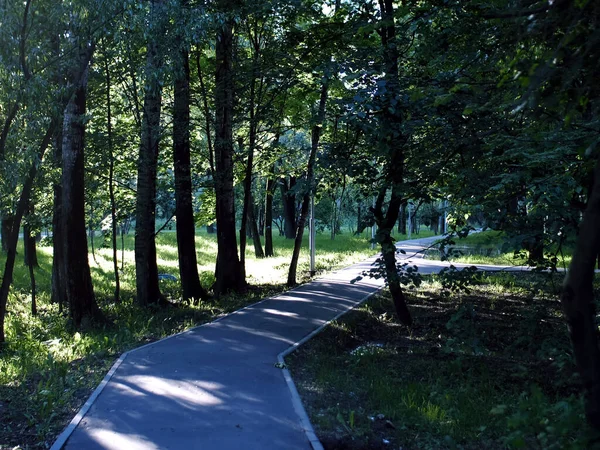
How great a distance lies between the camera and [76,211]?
10711 mm

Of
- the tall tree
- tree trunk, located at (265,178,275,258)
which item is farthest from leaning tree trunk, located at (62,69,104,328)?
tree trunk, located at (265,178,275,258)

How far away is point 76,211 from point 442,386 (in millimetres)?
7965

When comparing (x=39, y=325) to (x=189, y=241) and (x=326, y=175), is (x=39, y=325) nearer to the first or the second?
(x=189, y=241)

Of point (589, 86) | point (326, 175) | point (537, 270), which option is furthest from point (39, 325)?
point (589, 86)

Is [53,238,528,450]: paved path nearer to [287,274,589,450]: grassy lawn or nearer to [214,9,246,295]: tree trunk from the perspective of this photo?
[287,274,589,450]: grassy lawn

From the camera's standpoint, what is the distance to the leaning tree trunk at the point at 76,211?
10.5m

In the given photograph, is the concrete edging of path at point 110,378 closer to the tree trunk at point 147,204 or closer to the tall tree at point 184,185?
the tree trunk at point 147,204

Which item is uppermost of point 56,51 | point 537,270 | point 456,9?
point 56,51

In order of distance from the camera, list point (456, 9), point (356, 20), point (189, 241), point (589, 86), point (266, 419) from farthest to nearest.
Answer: point (189, 241)
point (356, 20)
point (456, 9)
point (266, 419)
point (589, 86)

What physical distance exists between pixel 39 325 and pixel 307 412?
349 inches

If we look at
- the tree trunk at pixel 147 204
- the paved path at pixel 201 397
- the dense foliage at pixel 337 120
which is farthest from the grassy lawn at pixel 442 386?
the tree trunk at pixel 147 204

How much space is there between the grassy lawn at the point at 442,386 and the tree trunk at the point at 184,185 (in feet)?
15.6

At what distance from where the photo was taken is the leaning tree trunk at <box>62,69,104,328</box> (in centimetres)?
1052

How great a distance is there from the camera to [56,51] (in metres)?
9.63
